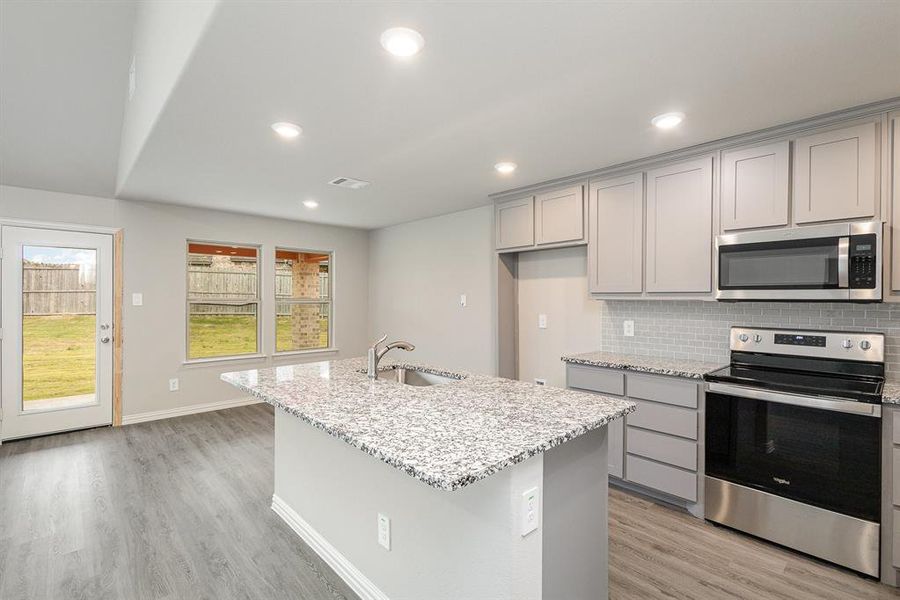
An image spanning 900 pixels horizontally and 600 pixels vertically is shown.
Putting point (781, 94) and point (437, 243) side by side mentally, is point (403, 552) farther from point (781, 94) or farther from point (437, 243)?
point (437, 243)

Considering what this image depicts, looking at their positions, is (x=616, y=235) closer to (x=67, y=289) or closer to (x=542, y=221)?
(x=542, y=221)

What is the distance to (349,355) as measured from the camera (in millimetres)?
6289

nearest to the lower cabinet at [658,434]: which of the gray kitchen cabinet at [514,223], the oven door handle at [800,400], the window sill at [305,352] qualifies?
the oven door handle at [800,400]

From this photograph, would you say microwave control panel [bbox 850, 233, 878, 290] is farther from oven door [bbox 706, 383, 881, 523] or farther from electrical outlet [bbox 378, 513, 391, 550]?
electrical outlet [bbox 378, 513, 391, 550]

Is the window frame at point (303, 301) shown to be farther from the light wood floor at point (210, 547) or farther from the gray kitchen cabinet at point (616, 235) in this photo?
the gray kitchen cabinet at point (616, 235)

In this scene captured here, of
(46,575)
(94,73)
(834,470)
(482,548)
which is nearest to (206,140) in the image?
(94,73)

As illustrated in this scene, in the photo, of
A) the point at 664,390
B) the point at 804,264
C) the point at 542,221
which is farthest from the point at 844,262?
the point at 542,221

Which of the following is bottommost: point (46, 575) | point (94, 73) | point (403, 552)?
point (46, 575)

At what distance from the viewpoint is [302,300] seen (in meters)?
5.90

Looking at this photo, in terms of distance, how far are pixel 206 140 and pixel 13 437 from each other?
3.60 m

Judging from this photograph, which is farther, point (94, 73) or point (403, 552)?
point (94, 73)

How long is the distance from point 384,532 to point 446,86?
1.97 m

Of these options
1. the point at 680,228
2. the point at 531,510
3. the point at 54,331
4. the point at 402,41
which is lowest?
the point at 531,510

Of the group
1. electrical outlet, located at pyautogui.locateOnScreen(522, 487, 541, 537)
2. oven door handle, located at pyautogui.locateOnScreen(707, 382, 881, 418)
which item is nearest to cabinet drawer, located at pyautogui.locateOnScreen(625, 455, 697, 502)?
oven door handle, located at pyautogui.locateOnScreen(707, 382, 881, 418)
